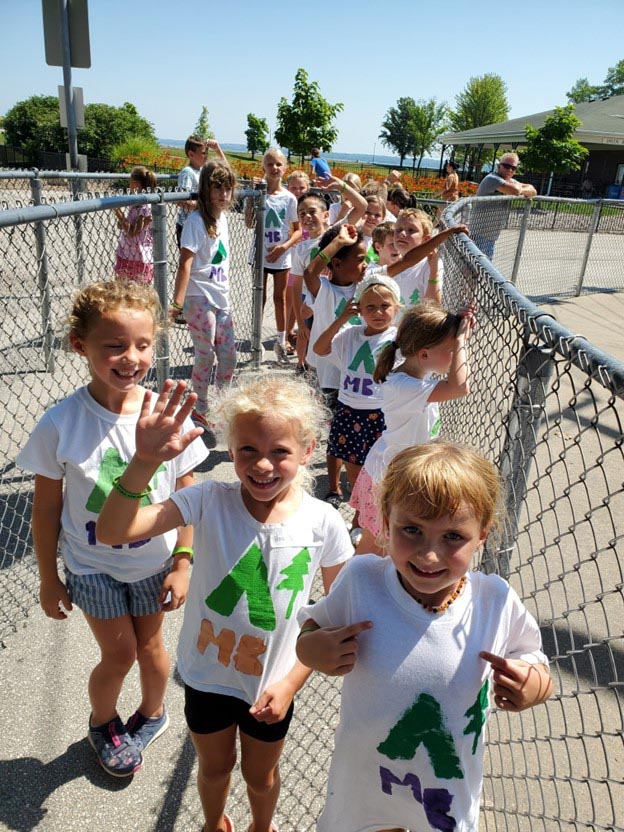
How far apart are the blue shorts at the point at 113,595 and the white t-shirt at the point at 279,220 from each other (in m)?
5.11

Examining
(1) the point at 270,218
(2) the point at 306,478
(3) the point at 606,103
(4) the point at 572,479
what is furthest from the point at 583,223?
(3) the point at 606,103

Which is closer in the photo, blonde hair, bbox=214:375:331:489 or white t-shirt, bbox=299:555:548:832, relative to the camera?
white t-shirt, bbox=299:555:548:832

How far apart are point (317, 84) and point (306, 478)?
3113cm

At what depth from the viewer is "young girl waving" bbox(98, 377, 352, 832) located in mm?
1661

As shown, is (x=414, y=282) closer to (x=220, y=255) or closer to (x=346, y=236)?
(x=346, y=236)

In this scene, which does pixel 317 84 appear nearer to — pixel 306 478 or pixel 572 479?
pixel 572 479

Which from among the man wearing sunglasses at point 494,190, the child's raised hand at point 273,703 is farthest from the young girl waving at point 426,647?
the man wearing sunglasses at point 494,190

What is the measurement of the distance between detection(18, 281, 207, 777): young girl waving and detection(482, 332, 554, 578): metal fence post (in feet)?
3.30

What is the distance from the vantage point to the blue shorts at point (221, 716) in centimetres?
175

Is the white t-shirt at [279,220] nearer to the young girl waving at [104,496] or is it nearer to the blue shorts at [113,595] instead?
the young girl waving at [104,496]

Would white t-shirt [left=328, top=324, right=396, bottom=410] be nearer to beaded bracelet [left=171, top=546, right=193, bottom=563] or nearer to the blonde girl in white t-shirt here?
the blonde girl in white t-shirt

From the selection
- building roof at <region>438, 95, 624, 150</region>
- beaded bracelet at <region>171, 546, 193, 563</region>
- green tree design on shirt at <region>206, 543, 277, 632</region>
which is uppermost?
building roof at <region>438, 95, 624, 150</region>

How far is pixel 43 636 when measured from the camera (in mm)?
2795

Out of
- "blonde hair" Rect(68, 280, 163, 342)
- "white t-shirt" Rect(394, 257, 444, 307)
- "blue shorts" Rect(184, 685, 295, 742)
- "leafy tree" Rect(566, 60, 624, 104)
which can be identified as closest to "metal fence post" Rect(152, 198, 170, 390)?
"blonde hair" Rect(68, 280, 163, 342)
